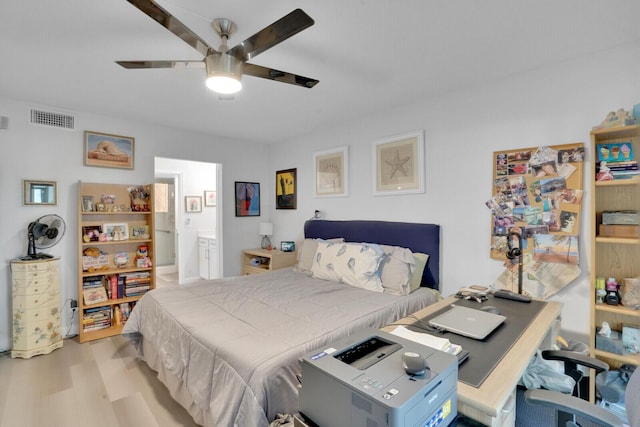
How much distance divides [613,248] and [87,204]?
15.0 feet

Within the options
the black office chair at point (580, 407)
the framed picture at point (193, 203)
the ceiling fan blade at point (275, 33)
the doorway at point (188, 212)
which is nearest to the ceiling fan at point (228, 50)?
the ceiling fan blade at point (275, 33)

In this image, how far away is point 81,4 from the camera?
4.92ft

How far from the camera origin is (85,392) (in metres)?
2.17

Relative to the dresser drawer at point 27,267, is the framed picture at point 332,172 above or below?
above

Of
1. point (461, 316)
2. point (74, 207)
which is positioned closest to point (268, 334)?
point (461, 316)

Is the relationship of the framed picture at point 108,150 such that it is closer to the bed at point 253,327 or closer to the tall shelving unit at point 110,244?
the tall shelving unit at point 110,244

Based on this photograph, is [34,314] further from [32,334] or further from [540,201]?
[540,201]

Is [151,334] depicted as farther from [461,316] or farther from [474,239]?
[474,239]

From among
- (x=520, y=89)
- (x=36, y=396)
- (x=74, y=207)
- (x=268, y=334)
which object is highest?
→ (x=520, y=89)

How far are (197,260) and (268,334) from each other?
4.35 meters

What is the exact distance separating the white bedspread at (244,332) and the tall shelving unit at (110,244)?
931 millimetres

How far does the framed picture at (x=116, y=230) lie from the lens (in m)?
3.27

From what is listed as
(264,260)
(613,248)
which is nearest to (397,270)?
(613,248)

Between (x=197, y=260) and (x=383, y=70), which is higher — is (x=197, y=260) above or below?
below
